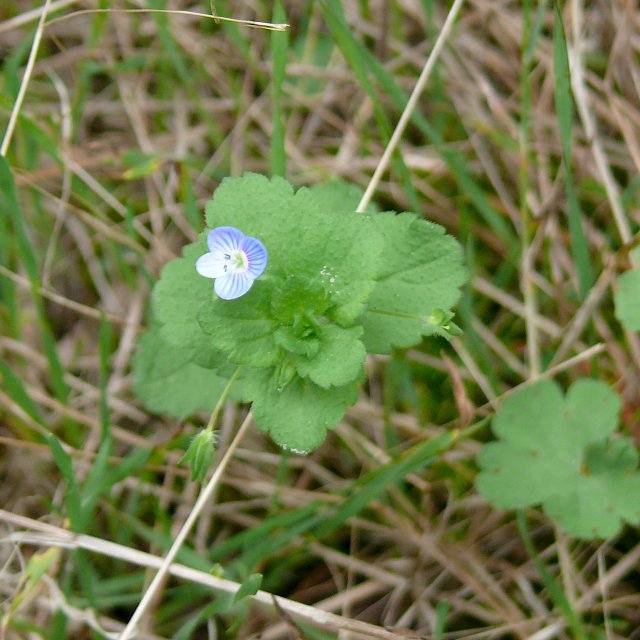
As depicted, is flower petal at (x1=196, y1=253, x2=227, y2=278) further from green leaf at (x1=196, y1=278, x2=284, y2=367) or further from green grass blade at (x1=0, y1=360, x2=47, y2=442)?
green grass blade at (x1=0, y1=360, x2=47, y2=442)

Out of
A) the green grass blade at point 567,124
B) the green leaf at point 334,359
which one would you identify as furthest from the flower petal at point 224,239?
the green grass blade at point 567,124

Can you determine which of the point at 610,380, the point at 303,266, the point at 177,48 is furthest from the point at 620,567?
the point at 177,48

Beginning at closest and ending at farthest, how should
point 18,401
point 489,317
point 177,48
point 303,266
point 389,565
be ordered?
point 303,266 < point 18,401 < point 389,565 < point 489,317 < point 177,48

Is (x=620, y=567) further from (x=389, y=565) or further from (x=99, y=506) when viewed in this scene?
(x=99, y=506)

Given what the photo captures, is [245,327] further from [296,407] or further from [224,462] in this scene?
[224,462]

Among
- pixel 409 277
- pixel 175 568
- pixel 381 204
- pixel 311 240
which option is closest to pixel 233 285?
pixel 311 240
